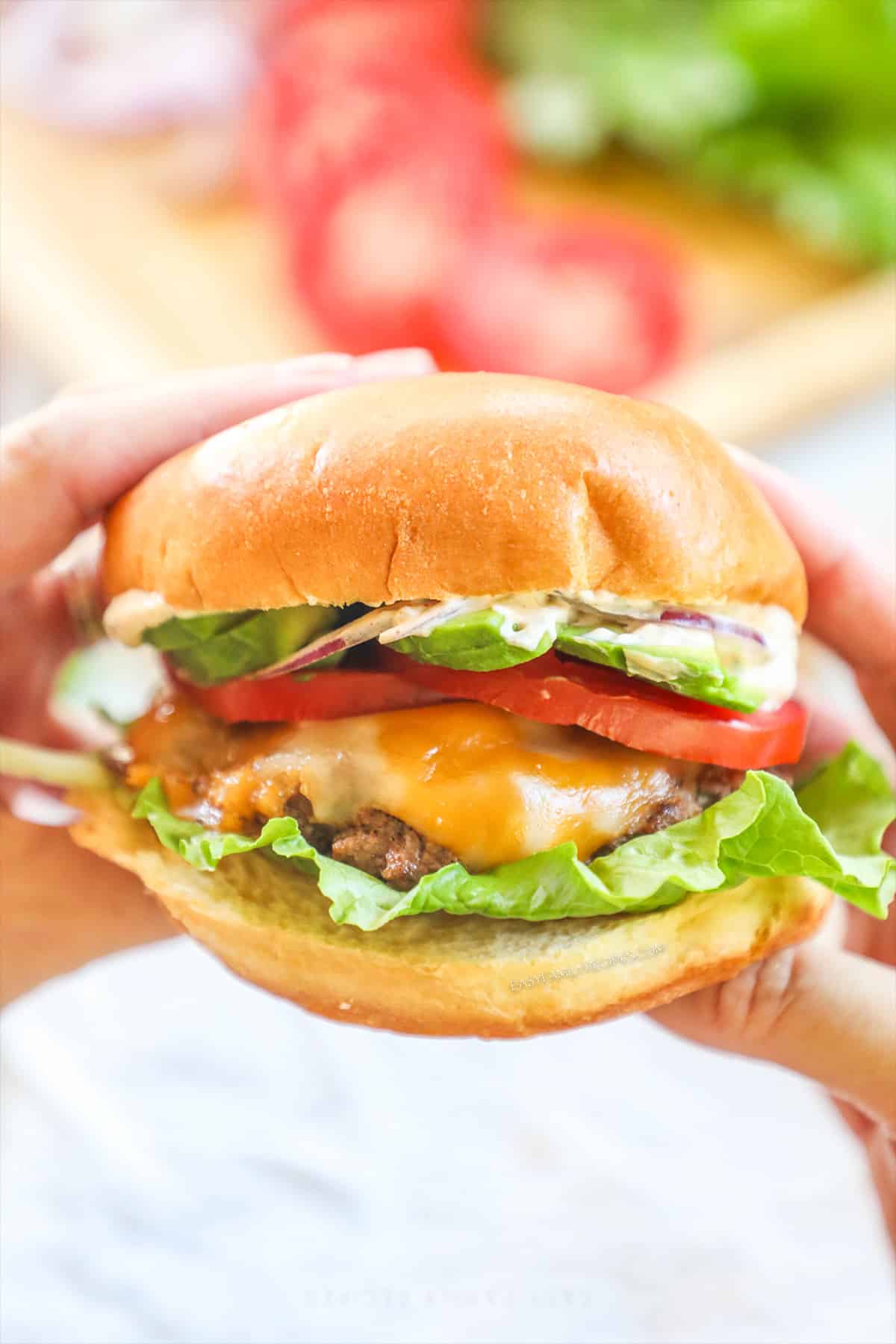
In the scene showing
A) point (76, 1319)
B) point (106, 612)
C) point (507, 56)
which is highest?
point (507, 56)

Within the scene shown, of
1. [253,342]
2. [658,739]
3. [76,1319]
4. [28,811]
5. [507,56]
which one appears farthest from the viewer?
[507,56]

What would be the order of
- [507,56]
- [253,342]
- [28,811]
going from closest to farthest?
[28,811] → [253,342] → [507,56]

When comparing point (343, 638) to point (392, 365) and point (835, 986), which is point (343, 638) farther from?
point (835, 986)

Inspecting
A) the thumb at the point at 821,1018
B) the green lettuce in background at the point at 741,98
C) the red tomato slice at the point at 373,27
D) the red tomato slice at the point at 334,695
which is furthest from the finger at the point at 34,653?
the green lettuce in background at the point at 741,98

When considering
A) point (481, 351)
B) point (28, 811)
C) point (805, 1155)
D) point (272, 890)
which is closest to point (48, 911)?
point (28, 811)

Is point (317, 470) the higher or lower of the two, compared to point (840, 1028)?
higher

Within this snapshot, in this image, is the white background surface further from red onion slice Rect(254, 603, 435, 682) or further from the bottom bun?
red onion slice Rect(254, 603, 435, 682)

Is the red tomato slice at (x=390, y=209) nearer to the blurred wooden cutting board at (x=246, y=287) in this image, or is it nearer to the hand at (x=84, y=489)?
the blurred wooden cutting board at (x=246, y=287)

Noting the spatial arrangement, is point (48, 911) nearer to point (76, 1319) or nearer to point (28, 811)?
point (28, 811)
